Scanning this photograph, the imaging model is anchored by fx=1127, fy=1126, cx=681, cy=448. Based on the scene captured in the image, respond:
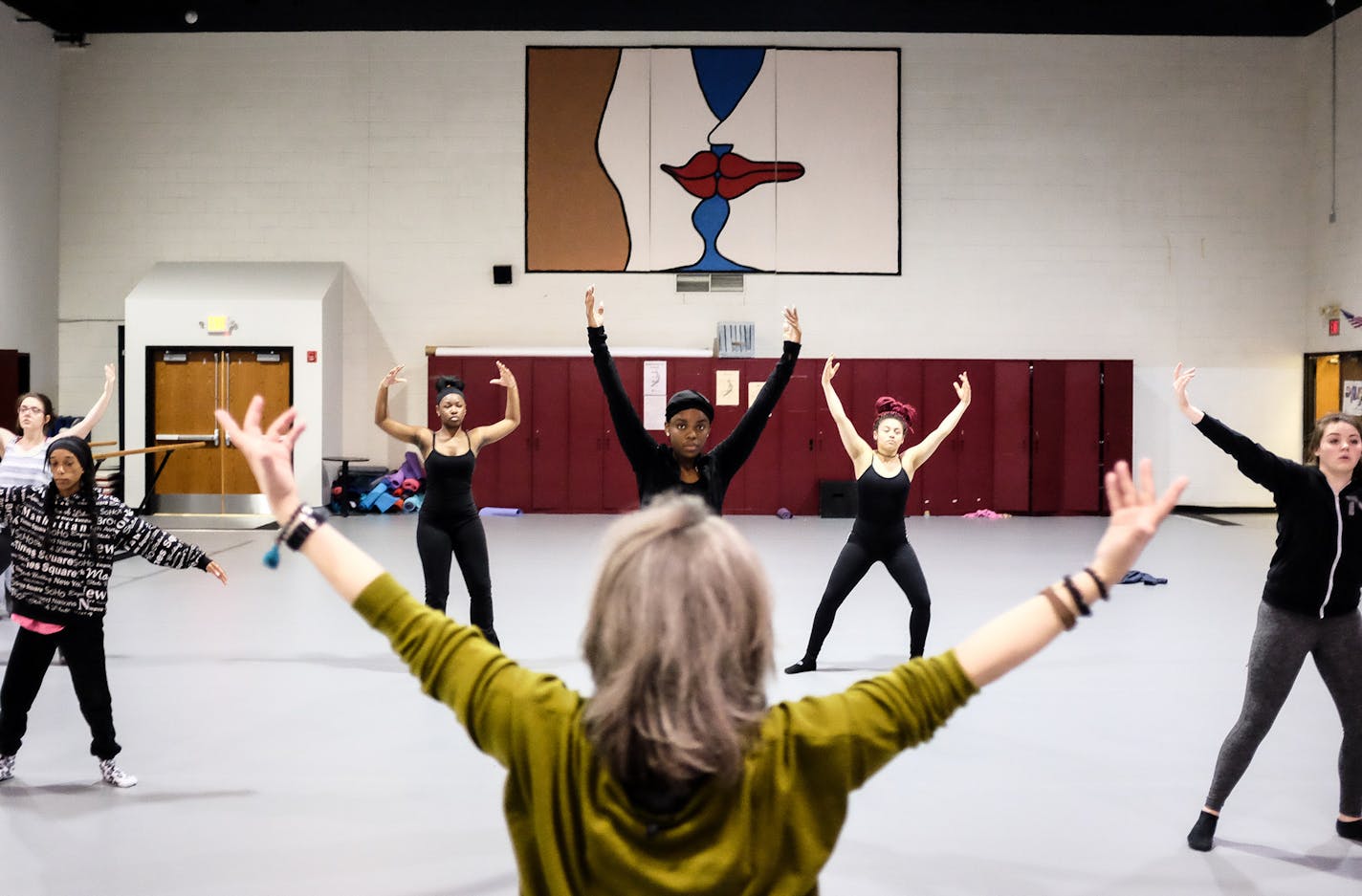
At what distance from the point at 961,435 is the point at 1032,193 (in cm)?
363

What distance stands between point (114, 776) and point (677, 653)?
13.0ft

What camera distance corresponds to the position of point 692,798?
129 centimetres

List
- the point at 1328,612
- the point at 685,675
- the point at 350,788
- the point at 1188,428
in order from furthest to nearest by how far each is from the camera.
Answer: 1. the point at 1188,428
2. the point at 350,788
3. the point at 1328,612
4. the point at 685,675

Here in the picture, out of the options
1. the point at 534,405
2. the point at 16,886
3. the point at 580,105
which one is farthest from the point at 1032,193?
the point at 16,886

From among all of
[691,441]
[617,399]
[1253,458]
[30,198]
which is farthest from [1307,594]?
[30,198]

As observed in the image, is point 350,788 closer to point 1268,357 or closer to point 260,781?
point 260,781

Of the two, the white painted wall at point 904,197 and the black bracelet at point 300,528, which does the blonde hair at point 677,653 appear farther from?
the white painted wall at point 904,197

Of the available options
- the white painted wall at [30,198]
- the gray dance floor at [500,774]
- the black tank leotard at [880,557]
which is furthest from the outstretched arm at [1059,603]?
the white painted wall at [30,198]

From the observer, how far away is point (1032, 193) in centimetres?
1608

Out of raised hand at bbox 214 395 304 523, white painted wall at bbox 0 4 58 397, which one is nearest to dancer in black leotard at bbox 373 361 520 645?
raised hand at bbox 214 395 304 523

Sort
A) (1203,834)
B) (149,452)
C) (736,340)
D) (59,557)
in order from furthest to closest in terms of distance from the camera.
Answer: (736,340) < (149,452) < (59,557) < (1203,834)

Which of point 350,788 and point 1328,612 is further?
point 350,788

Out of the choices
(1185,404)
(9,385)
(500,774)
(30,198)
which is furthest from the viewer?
(30,198)

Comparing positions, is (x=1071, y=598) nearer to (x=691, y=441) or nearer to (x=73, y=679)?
(x=691, y=441)
